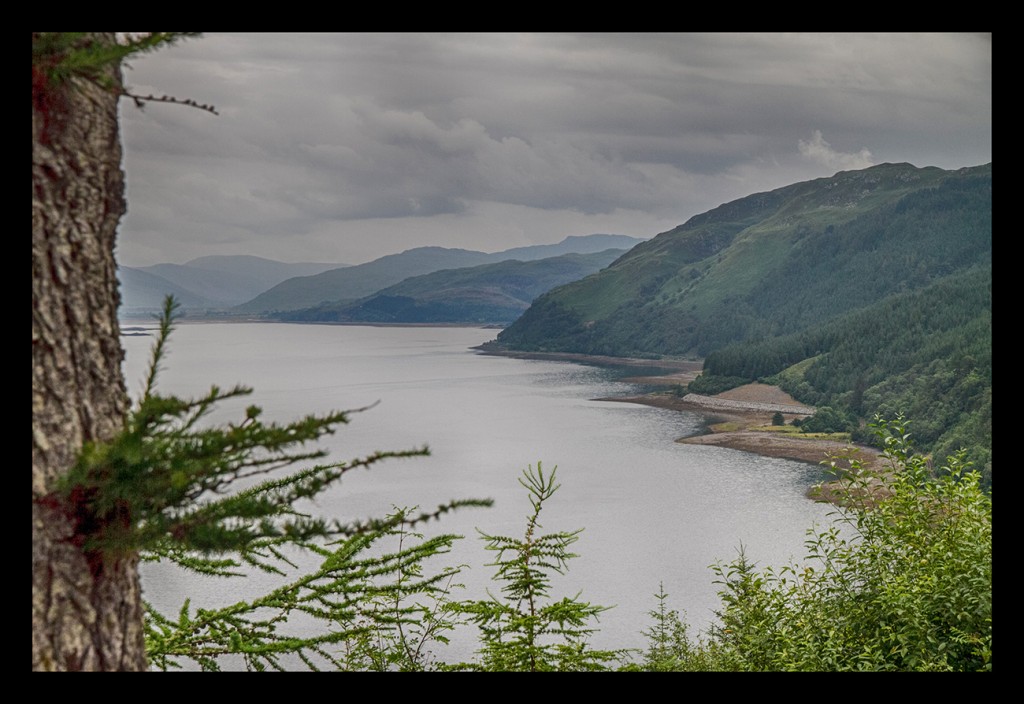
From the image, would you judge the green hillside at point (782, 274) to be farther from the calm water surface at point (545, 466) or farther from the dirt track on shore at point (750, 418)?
the calm water surface at point (545, 466)

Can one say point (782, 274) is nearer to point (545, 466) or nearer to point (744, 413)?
point (744, 413)

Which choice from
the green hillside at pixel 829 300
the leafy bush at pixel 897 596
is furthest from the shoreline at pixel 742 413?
the leafy bush at pixel 897 596

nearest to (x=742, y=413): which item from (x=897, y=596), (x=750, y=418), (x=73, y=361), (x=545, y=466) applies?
(x=750, y=418)

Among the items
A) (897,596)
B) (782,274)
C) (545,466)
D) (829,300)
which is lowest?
(545,466)

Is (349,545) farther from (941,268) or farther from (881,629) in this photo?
(941,268)

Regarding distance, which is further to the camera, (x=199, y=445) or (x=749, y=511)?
(x=749, y=511)
